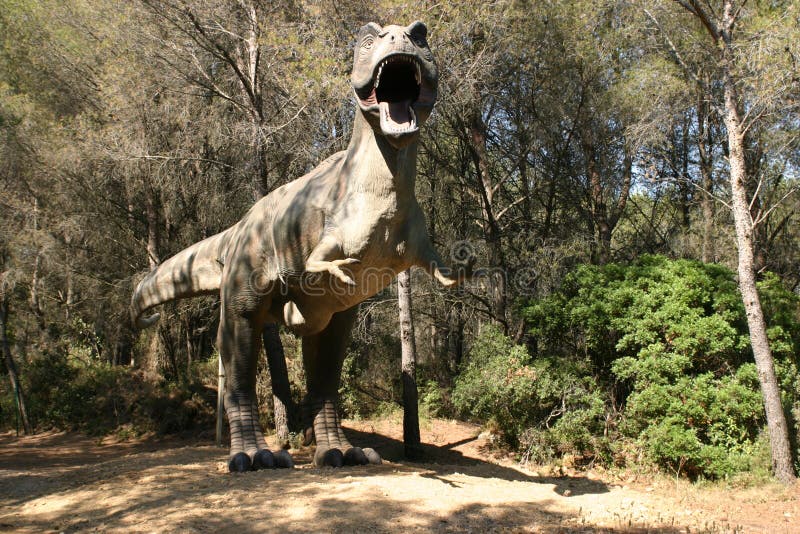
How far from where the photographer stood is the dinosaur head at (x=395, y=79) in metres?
4.52

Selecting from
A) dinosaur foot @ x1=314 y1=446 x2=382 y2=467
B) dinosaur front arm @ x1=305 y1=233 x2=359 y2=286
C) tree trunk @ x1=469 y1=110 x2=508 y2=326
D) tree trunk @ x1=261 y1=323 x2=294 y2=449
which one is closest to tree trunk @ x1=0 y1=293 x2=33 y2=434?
tree trunk @ x1=261 y1=323 x2=294 y2=449

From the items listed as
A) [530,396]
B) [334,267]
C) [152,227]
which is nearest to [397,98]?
[334,267]

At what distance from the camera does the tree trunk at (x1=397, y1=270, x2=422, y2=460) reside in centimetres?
946

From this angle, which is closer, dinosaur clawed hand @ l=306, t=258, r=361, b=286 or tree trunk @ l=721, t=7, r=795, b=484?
dinosaur clawed hand @ l=306, t=258, r=361, b=286

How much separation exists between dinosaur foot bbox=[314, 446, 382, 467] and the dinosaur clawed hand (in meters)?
2.03

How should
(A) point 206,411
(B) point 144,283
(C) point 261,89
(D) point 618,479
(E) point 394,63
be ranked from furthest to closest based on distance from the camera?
(A) point 206,411 → (C) point 261,89 → (D) point 618,479 → (B) point 144,283 → (E) point 394,63

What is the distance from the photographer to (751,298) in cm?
753

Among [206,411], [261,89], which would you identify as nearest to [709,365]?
[261,89]

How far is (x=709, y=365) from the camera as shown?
830 cm

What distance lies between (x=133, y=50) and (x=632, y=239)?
10706 mm

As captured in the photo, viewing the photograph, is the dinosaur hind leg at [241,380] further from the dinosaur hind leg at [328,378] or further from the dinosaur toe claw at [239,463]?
the dinosaur hind leg at [328,378]

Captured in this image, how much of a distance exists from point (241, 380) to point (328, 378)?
2.83ft

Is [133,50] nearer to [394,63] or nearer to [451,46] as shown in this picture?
[451,46]

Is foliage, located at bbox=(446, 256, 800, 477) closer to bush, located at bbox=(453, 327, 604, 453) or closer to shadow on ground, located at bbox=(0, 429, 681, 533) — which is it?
bush, located at bbox=(453, 327, 604, 453)
